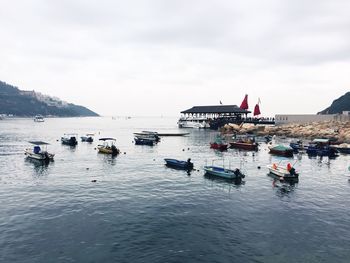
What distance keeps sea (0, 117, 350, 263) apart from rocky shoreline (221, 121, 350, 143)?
72274 mm

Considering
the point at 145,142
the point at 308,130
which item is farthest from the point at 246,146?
the point at 308,130

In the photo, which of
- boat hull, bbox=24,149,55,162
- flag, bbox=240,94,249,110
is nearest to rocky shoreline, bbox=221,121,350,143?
flag, bbox=240,94,249,110

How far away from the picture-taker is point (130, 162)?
246 ft

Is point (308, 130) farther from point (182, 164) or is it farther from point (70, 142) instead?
point (70, 142)

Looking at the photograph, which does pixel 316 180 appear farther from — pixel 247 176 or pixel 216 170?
pixel 216 170

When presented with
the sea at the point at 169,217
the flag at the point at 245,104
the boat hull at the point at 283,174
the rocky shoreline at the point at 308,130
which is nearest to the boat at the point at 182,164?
the sea at the point at 169,217

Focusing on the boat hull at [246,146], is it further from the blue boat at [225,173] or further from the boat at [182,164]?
the blue boat at [225,173]

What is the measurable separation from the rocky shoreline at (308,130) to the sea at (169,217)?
237ft

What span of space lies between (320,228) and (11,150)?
96.5 metres

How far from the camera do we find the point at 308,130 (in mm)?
143750

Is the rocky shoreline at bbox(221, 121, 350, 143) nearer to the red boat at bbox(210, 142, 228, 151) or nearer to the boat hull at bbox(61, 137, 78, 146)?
the red boat at bbox(210, 142, 228, 151)

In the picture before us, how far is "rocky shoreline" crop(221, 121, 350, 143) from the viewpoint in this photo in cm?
12563

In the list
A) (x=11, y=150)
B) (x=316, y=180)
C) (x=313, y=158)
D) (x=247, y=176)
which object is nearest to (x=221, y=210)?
(x=247, y=176)

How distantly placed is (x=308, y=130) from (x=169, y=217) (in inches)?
5076
